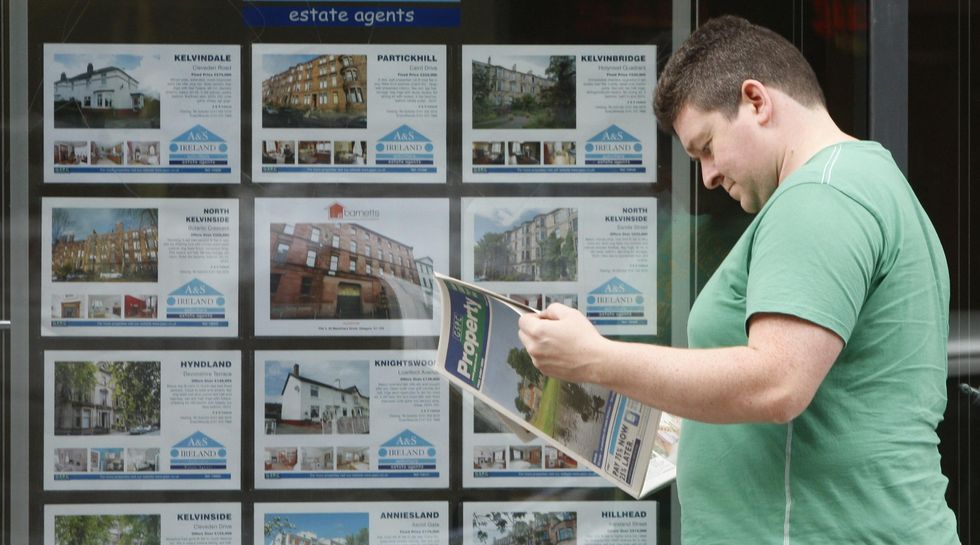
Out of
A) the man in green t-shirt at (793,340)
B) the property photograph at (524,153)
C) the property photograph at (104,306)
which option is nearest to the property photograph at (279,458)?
the property photograph at (104,306)

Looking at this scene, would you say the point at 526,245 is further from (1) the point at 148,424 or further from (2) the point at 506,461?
(1) the point at 148,424

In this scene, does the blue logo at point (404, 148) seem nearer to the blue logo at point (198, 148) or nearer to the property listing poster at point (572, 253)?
the property listing poster at point (572, 253)

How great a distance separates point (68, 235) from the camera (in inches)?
130

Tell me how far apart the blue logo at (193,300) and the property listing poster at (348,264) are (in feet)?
0.43

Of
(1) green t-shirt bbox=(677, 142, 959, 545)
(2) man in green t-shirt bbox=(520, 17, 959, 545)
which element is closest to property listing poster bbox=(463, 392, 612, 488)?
(2) man in green t-shirt bbox=(520, 17, 959, 545)

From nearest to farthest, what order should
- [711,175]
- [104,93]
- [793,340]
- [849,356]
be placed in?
[793,340] < [849,356] < [711,175] < [104,93]

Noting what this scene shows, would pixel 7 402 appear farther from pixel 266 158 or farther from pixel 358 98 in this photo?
pixel 358 98

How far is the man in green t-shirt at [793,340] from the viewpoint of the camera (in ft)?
4.87

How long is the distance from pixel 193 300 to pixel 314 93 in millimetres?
755

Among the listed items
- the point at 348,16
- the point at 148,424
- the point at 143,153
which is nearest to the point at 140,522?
the point at 148,424

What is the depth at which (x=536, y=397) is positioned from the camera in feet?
6.86

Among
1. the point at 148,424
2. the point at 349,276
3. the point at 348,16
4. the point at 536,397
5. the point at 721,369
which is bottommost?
the point at 148,424

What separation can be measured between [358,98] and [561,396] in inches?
61.7

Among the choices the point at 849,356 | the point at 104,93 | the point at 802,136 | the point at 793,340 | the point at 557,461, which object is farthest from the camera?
the point at 557,461
